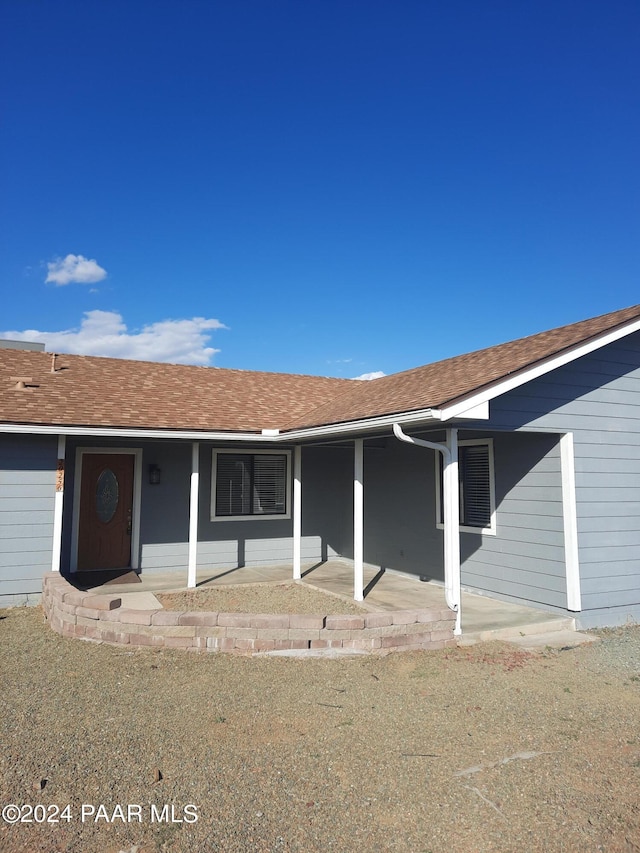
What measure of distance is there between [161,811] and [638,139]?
46.0ft

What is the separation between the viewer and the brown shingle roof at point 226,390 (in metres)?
7.18

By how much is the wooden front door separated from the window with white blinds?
64.7 inches

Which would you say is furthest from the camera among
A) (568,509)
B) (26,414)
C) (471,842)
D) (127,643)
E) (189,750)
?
(26,414)

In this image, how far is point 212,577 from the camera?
32.2 ft

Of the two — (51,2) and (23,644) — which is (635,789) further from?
(51,2)

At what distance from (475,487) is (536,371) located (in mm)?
2924

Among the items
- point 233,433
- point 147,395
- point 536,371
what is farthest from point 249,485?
point 536,371

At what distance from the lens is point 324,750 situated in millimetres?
3752

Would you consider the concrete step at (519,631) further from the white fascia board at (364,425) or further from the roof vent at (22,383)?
the roof vent at (22,383)

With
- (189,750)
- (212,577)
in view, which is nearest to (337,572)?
(212,577)

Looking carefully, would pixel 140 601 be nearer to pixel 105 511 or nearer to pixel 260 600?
pixel 260 600

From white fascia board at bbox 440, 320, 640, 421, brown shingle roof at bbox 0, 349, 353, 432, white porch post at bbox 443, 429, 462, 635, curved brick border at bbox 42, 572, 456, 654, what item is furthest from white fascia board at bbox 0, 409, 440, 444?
curved brick border at bbox 42, 572, 456, 654

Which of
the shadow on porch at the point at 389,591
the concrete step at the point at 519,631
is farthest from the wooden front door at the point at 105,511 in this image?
the concrete step at the point at 519,631

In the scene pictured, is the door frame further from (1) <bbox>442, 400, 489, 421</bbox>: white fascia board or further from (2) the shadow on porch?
(1) <bbox>442, 400, 489, 421</bbox>: white fascia board
